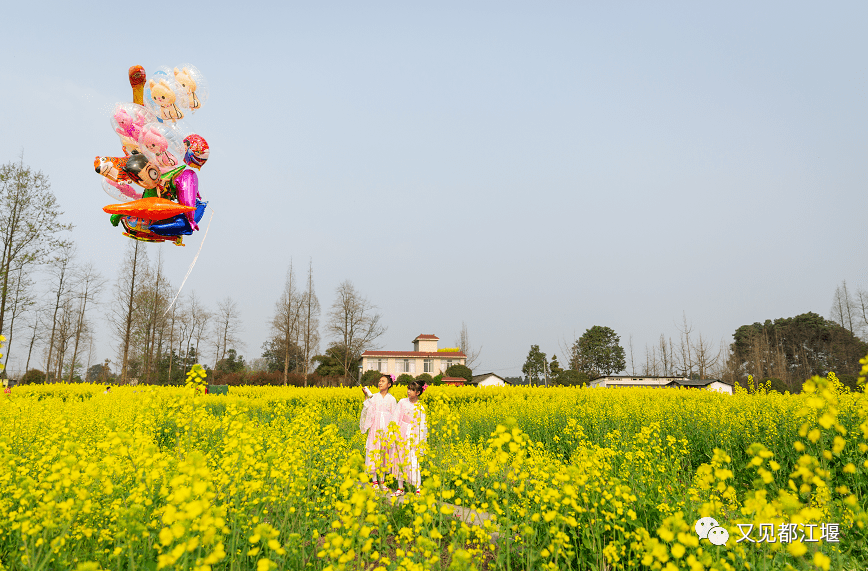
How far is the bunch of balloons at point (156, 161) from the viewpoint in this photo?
12.5 ft

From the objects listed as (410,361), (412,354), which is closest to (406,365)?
(410,361)

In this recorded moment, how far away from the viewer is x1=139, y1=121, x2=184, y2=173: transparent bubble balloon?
3.79m

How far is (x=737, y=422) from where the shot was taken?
828 cm

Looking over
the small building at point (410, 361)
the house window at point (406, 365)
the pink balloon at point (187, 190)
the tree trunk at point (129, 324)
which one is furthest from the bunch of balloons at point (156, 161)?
the house window at point (406, 365)

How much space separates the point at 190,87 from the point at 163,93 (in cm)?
25

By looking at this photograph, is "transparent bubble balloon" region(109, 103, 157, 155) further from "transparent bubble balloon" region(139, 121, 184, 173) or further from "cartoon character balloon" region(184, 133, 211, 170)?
"cartoon character balloon" region(184, 133, 211, 170)

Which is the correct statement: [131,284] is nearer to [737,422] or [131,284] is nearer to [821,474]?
[737,422]

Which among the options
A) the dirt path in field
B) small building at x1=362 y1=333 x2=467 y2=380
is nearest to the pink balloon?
the dirt path in field

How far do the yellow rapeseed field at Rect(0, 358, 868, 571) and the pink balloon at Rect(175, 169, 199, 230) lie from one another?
4.70ft

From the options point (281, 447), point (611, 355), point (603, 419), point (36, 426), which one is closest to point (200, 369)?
point (281, 447)

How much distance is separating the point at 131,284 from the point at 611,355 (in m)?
52.7

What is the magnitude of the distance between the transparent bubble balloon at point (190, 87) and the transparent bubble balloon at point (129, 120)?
1.17 ft

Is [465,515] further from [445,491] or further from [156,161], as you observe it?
[156,161]

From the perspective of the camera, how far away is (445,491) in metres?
2.78
